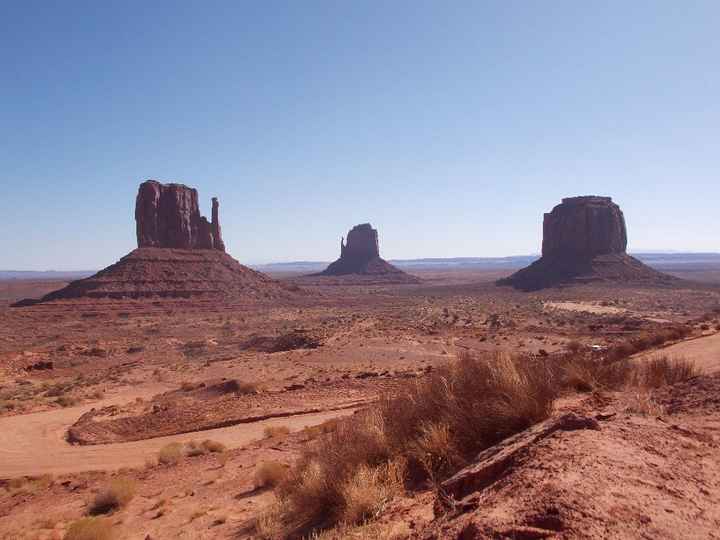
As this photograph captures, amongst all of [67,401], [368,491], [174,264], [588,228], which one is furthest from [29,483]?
[588,228]

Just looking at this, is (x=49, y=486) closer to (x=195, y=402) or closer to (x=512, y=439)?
(x=195, y=402)

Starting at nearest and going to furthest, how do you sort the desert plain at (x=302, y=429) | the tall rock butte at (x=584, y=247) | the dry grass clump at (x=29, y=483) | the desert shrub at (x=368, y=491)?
1. the desert plain at (x=302, y=429)
2. the desert shrub at (x=368, y=491)
3. the dry grass clump at (x=29, y=483)
4. the tall rock butte at (x=584, y=247)

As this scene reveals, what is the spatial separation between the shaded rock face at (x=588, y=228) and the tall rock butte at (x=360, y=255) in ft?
176

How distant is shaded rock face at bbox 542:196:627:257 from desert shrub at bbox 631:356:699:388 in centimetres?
9632

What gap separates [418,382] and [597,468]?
14.6 feet

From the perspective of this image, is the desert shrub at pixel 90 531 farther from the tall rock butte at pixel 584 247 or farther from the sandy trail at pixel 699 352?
the tall rock butte at pixel 584 247

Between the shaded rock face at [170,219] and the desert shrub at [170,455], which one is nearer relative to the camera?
the desert shrub at [170,455]

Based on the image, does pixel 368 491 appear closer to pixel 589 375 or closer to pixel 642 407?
pixel 642 407

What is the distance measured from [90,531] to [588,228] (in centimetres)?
10396

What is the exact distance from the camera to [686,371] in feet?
33.6

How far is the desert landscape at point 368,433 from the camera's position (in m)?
4.38

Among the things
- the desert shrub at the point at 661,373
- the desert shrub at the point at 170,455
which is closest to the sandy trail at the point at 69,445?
the desert shrub at the point at 170,455

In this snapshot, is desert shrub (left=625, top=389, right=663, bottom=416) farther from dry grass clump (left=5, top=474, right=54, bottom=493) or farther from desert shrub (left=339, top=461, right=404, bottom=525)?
dry grass clump (left=5, top=474, right=54, bottom=493)

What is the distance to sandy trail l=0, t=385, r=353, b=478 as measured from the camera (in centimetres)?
1363
